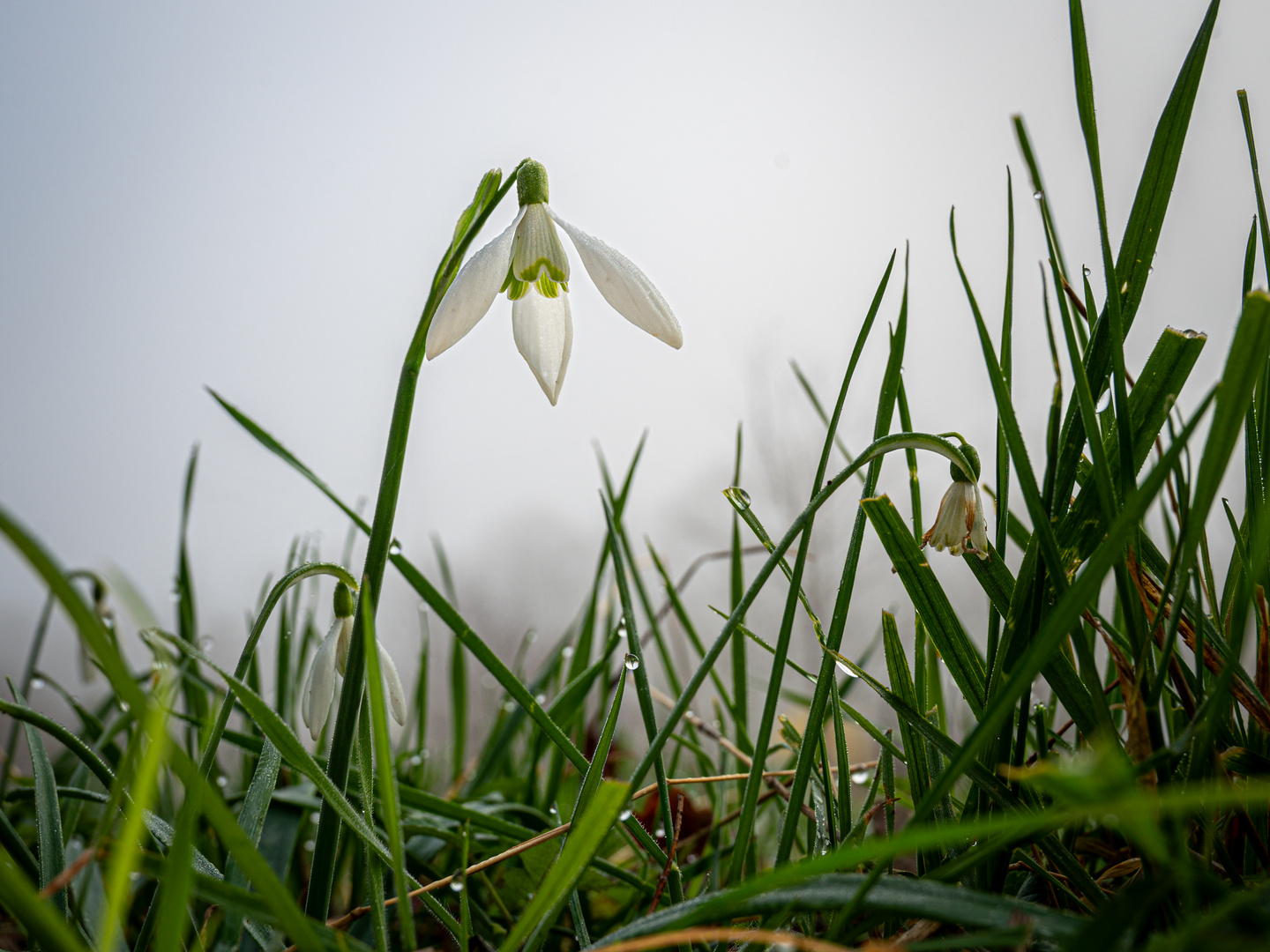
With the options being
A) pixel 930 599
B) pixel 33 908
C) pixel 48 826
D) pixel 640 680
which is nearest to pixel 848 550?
pixel 930 599

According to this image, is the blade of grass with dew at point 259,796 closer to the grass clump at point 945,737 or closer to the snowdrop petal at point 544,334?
the grass clump at point 945,737

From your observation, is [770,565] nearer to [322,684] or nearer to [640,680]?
[640,680]

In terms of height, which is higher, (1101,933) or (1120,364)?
(1120,364)

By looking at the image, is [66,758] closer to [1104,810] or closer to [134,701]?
[134,701]

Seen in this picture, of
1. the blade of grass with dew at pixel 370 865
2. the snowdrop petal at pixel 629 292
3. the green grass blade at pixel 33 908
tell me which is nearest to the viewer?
the green grass blade at pixel 33 908

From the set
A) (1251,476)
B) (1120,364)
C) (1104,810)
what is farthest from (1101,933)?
(1251,476)

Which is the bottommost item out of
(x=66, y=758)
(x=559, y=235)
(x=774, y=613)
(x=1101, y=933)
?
(x=774, y=613)

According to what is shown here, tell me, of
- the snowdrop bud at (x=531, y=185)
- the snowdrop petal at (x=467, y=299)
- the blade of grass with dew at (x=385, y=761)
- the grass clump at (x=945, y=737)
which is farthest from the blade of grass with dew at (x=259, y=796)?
the snowdrop bud at (x=531, y=185)

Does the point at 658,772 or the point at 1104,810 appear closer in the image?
the point at 1104,810
